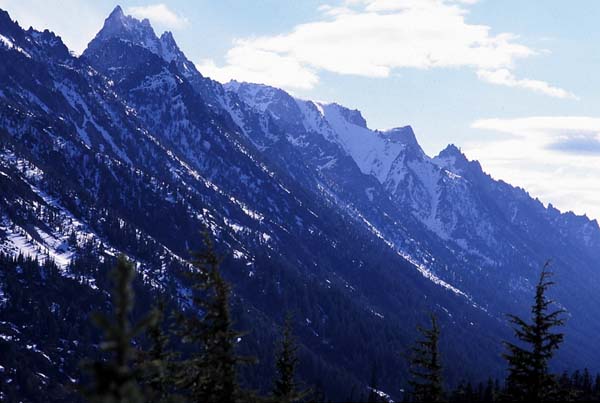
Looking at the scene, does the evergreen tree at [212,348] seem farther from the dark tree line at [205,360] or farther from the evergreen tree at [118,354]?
the evergreen tree at [118,354]

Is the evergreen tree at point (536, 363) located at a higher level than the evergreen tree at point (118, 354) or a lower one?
higher

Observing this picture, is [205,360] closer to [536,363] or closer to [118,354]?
[118,354]

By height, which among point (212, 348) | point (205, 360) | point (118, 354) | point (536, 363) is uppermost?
point (536, 363)

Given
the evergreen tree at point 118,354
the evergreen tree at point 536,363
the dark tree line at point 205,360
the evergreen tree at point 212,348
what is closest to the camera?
the evergreen tree at point 118,354

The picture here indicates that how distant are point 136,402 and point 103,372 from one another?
2.58ft

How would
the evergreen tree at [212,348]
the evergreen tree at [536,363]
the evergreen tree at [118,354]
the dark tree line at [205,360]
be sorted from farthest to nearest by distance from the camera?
the evergreen tree at [536,363] → the evergreen tree at [212,348] → the dark tree line at [205,360] → the evergreen tree at [118,354]

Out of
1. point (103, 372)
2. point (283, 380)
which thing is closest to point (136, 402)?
point (103, 372)

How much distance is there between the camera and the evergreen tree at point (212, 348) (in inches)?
853

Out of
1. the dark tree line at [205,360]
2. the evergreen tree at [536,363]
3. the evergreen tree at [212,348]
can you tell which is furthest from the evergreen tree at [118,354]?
the evergreen tree at [536,363]

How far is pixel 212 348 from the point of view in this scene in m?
22.2

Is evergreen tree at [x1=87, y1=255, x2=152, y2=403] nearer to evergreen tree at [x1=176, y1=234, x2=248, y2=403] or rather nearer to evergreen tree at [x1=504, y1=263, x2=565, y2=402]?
evergreen tree at [x1=176, y1=234, x2=248, y2=403]

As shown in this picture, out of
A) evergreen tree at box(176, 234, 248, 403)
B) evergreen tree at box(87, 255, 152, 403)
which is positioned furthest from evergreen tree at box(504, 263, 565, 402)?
evergreen tree at box(87, 255, 152, 403)

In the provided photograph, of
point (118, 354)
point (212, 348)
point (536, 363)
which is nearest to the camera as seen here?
point (118, 354)

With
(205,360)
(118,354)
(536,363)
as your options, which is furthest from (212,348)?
(536,363)
